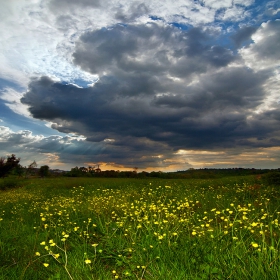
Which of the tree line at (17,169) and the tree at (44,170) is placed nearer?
the tree line at (17,169)

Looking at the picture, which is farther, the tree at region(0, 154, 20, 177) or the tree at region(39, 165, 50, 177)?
the tree at region(39, 165, 50, 177)

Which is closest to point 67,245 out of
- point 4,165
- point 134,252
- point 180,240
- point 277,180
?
point 134,252

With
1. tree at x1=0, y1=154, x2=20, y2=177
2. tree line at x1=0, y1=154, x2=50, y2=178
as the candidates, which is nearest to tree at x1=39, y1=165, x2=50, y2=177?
tree line at x1=0, y1=154, x2=50, y2=178

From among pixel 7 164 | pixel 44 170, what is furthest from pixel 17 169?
pixel 7 164

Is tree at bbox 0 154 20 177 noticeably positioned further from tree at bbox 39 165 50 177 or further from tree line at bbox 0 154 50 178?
tree at bbox 39 165 50 177

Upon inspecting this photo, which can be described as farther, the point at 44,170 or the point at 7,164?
the point at 44,170

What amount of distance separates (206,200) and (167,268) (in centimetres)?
777

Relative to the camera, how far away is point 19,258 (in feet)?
19.2

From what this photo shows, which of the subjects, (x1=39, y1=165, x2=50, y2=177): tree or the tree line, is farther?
(x1=39, y1=165, x2=50, y2=177): tree

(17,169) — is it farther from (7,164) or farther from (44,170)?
(7,164)

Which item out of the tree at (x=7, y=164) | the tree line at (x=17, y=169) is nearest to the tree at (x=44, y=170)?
the tree line at (x=17, y=169)

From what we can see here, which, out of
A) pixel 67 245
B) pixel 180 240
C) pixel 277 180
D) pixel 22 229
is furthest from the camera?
pixel 277 180

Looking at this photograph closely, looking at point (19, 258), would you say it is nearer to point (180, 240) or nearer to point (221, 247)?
point (180, 240)

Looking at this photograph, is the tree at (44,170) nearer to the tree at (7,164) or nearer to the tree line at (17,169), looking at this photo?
the tree line at (17,169)
